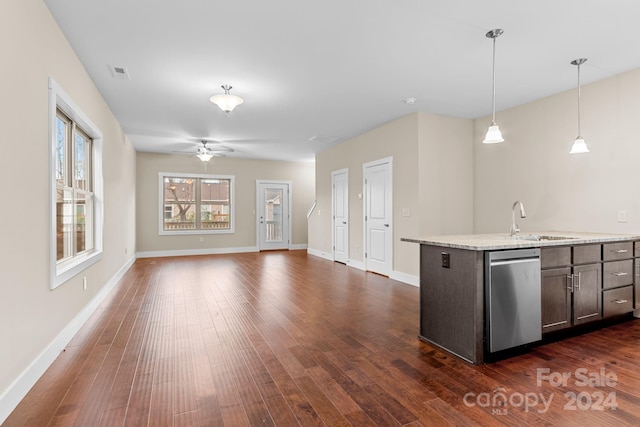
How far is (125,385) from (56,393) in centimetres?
39

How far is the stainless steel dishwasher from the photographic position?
2525 mm

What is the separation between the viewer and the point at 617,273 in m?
3.28

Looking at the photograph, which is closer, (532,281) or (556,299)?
(532,281)

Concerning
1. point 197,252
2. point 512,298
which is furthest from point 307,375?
point 197,252

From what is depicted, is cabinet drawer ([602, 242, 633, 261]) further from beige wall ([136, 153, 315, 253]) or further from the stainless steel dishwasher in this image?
beige wall ([136, 153, 315, 253])

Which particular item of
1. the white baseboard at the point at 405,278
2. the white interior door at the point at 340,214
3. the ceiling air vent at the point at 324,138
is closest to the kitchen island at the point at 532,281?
the white baseboard at the point at 405,278

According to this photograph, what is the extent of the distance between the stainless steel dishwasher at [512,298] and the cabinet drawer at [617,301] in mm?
1027

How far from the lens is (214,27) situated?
285 centimetres

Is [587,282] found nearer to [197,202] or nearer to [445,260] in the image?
[445,260]

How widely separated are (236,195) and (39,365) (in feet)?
23.8

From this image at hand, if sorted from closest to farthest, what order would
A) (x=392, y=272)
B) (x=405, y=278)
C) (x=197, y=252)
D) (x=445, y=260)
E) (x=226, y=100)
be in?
(x=445, y=260) → (x=226, y=100) → (x=405, y=278) → (x=392, y=272) → (x=197, y=252)

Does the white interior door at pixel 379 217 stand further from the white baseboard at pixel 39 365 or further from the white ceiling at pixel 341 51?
the white baseboard at pixel 39 365

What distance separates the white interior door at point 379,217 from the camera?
5.75 meters

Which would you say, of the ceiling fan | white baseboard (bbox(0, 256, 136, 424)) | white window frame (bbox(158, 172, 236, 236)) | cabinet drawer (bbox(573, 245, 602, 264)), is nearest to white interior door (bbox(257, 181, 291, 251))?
white window frame (bbox(158, 172, 236, 236))
